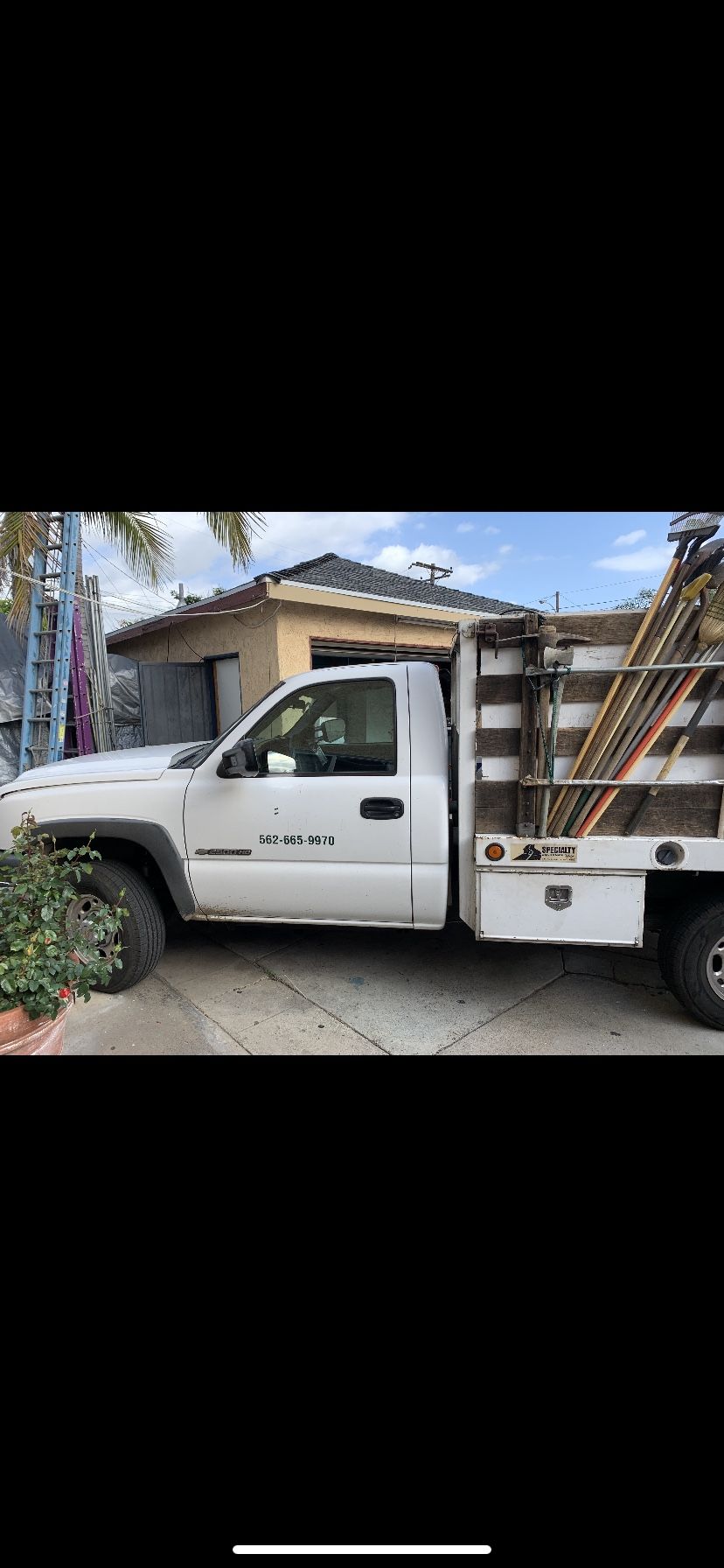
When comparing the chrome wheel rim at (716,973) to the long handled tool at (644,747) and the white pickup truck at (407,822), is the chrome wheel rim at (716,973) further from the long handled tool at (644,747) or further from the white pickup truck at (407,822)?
the long handled tool at (644,747)

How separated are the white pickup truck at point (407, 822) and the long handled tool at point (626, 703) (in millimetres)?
100

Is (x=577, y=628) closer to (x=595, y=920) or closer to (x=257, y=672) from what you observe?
(x=595, y=920)

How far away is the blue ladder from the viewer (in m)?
8.24

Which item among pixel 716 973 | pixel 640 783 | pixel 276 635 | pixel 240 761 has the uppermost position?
pixel 276 635

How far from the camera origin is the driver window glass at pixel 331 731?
3537mm

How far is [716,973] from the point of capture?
10.5ft

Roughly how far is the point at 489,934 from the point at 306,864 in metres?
1.04

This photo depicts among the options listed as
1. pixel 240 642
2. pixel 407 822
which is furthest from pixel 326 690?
pixel 240 642

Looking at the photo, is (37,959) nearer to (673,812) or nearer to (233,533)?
(673,812)

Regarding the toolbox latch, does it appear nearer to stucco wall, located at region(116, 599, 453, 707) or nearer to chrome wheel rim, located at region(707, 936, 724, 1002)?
chrome wheel rim, located at region(707, 936, 724, 1002)

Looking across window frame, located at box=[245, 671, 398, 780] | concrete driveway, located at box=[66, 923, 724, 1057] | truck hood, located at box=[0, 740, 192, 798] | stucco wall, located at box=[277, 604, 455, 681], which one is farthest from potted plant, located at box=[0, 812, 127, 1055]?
stucco wall, located at box=[277, 604, 455, 681]

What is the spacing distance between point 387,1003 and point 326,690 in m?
1.80

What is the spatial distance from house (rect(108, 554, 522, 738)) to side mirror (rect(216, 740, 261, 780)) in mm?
4483

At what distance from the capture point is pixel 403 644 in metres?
9.91
